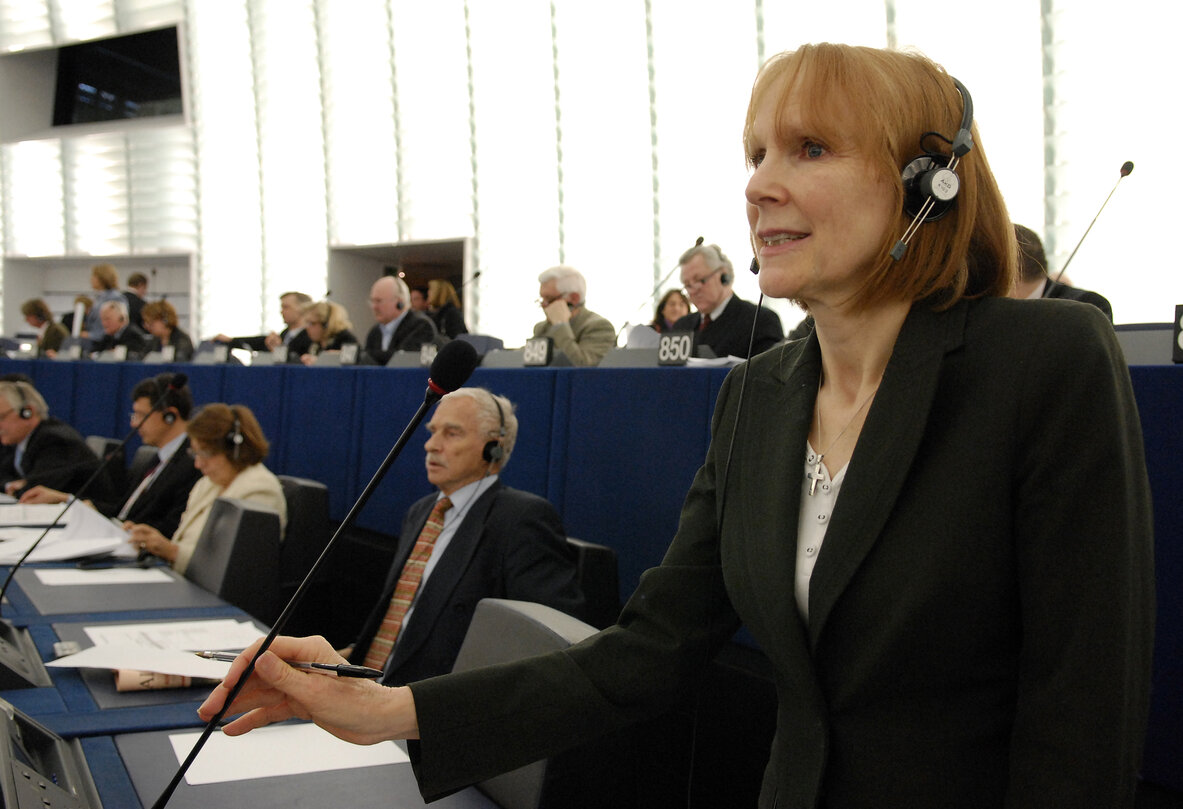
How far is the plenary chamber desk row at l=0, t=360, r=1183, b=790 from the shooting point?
1854mm

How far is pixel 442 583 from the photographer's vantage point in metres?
2.57

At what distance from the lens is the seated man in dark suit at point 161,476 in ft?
13.6

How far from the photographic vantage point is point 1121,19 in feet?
17.8

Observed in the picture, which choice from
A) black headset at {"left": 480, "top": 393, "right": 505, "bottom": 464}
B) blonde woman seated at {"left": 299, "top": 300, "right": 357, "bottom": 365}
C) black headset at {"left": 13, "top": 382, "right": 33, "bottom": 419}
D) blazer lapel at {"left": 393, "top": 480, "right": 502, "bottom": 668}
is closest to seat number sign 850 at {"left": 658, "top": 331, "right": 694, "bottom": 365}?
black headset at {"left": 480, "top": 393, "right": 505, "bottom": 464}

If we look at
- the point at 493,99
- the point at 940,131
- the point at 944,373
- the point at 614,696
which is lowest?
the point at 614,696

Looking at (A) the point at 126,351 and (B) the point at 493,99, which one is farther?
(B) the point at 493,99

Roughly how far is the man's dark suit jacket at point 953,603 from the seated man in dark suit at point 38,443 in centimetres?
475

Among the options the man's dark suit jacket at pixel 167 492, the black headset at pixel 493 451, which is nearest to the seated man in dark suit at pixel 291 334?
the man's dark suit jacket at pixel 167 492

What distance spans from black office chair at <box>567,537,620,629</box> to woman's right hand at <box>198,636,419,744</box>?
1.65m

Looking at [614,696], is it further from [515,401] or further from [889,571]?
[515,401]

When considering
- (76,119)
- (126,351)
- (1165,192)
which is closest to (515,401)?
(1165,192)

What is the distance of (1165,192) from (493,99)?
20.9 feet

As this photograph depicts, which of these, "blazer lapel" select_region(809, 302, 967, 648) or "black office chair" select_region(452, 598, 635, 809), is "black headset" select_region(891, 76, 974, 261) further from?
"black office chair" select_region(452, 598, 635, 809)

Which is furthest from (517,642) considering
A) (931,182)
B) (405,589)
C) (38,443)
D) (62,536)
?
(38,443)
